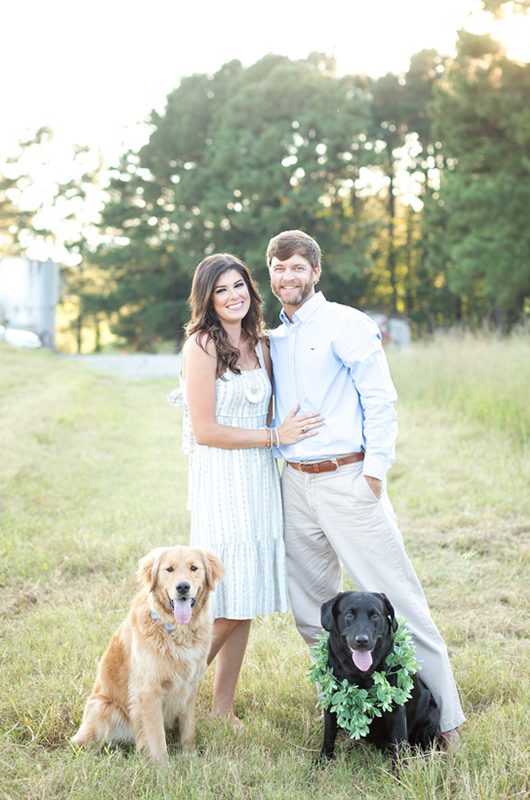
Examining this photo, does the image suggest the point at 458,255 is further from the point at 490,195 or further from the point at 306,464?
the point at 306,464

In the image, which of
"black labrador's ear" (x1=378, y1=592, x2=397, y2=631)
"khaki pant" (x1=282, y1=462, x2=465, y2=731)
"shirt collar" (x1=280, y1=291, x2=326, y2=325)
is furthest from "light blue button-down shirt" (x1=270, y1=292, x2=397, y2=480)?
"black labrador's ear" (x1=378, y1=592, x2=397, y2=631)

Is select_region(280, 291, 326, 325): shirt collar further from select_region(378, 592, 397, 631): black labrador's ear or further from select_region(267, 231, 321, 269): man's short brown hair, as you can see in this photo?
select_region(378, 592, 397, 631): black labrador's ear

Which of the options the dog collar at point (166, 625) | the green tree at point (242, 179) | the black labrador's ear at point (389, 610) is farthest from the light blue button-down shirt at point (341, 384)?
the green tree at point (242, 179)

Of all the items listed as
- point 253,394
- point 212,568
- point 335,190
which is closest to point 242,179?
point 335,190

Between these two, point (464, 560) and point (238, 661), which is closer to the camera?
point (238, 661)

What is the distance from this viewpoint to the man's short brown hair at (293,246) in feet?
9.80

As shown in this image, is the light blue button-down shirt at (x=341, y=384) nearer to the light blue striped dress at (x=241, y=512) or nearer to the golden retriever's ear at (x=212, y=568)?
the light blue striped dress at (x=241, y=512)

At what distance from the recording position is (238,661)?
319 centimetres

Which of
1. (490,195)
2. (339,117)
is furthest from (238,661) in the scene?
(339,117)

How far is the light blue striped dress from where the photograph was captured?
3004 mm

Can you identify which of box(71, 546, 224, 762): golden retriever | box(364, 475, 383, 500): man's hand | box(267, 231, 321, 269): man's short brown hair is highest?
box(267, 231, 321, 269): man's short brown hair

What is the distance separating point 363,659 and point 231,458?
1.06 meters

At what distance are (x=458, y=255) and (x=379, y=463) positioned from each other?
2136 centimetres

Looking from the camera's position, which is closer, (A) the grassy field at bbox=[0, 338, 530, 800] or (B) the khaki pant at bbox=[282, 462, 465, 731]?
(A) the grassy field at bbox=[0, 338, 530, 800]
